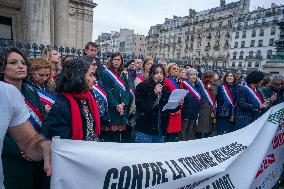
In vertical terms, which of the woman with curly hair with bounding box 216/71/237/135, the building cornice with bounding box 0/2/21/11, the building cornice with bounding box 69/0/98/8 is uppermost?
the building cornice with bounding box 69/0/98/8

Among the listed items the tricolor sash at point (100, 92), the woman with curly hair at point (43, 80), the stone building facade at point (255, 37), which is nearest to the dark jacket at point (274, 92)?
the tricolor sash at point (100, 92)

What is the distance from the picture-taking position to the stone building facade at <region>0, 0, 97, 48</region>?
34.5 ft

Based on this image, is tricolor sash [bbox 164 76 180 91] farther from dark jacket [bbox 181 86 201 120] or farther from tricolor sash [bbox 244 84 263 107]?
tricolor sash [bbox 244 84 263 107]

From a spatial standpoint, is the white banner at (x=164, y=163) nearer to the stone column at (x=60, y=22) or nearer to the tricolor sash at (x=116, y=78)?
the tricolor sash at (x=116, y=78)

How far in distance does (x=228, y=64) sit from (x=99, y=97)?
244 ft

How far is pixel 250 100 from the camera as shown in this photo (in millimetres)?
5512

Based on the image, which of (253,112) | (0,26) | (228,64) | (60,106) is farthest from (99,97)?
(228,64)

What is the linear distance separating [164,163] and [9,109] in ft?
4.57

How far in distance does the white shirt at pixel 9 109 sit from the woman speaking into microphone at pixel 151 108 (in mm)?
2755

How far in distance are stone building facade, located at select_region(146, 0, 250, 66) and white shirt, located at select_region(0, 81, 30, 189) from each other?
6649 cm

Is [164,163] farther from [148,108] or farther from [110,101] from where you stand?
[110,101]

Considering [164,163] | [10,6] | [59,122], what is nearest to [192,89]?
[164,163]

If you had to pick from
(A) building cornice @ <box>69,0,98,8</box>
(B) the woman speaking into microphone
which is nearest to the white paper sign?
(B) the woman speaking into microphone

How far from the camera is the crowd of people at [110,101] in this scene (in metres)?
2.50
